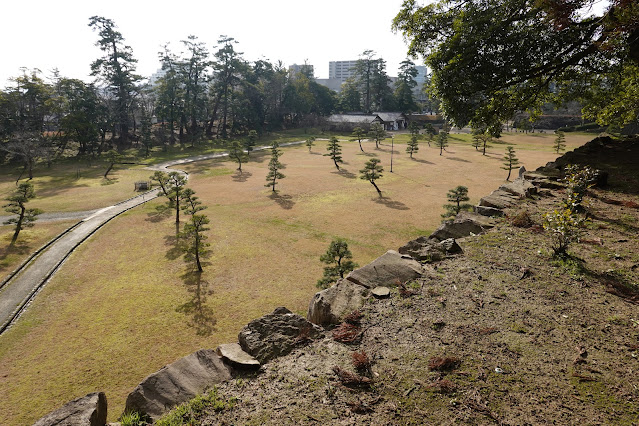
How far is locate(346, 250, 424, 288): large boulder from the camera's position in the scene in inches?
356

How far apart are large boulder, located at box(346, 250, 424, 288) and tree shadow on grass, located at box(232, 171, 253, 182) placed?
38884 millimetres

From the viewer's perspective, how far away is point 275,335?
7336mm

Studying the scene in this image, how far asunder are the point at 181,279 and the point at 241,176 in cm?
2955

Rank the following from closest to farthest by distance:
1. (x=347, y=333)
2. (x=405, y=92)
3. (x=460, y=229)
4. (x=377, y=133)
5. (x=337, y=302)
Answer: (x=347, y=333) < (x=337, y=302) < (x=460, y=229) < (x=377, y=133) < (x=405, y=92)

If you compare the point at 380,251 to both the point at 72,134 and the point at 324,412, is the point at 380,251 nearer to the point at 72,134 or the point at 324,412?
the point at 324,412

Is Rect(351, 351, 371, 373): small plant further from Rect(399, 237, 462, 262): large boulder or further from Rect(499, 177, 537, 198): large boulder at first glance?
Rect(499, 177, 537, 198): large boulder

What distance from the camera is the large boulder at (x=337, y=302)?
786cm

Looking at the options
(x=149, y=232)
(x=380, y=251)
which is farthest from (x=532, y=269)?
(x=149, y=232)

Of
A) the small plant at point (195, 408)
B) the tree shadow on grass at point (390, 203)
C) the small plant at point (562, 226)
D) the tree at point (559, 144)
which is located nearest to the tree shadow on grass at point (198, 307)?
the small plant at point (195, 408)

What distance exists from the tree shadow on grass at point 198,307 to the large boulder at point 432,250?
10.5 meters

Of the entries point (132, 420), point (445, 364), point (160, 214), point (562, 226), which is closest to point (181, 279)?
point (160, 214)

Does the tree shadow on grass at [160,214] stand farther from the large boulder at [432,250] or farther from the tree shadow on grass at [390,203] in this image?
the large boulder at [432,250]

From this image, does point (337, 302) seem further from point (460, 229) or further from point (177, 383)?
point (460, 229)

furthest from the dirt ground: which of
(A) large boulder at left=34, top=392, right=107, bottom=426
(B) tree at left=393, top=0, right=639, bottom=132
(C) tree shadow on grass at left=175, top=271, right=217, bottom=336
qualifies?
(C) tree shadow on grass at left=175, top=271, right=217, bottom=336
